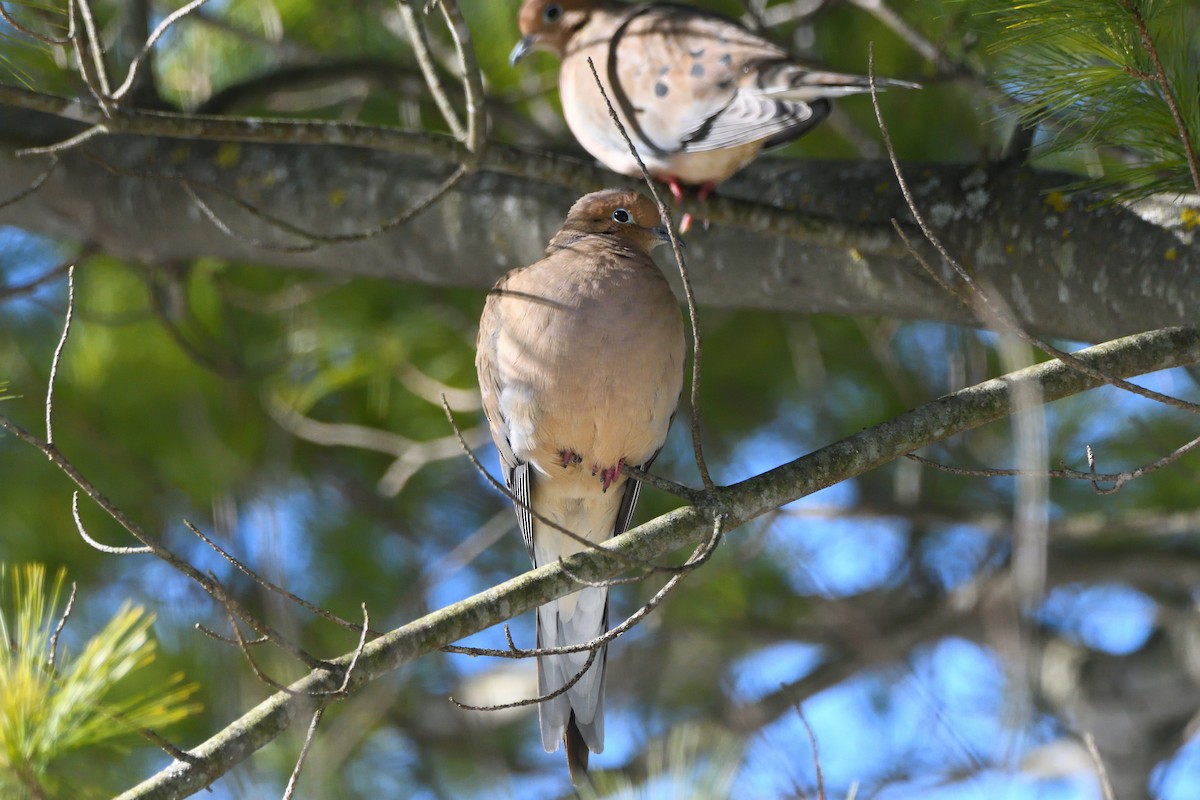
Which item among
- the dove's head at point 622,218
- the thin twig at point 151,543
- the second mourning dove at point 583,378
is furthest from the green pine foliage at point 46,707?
the dove's head at point 622,218

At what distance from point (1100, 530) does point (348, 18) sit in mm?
2972

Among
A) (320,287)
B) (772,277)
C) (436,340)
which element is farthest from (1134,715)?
(320,287)

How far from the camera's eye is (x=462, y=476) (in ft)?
15.8

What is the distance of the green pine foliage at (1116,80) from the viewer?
199cm

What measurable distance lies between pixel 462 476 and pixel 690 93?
2301 mm

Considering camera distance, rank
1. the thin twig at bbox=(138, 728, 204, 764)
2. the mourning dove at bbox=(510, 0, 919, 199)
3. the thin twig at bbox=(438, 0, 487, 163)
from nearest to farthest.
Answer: the thin twig at bbox=(138, 728, 204, 764) → the thin twig at bbox=(438, 0, 487, 163) → the mourning dove at bbox=(510, 0, 919, 199)

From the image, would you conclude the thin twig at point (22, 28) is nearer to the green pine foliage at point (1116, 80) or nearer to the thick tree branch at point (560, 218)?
the thick tree branch at point (560, 218)

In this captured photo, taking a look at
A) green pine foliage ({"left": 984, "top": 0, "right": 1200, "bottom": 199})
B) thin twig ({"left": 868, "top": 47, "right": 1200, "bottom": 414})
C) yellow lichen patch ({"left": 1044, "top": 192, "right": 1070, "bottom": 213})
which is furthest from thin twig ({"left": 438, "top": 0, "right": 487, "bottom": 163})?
A: yellow lichen patch ({"left": 1044, "top": 192, "right": 1070, "bottom": 213})

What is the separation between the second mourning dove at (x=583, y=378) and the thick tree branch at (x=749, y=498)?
12.8 inches

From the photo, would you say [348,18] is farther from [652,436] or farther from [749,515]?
Result: [749,515]

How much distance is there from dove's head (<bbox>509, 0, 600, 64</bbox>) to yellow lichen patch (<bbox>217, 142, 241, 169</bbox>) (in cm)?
85

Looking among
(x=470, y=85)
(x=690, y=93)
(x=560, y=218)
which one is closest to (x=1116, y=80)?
(x=690, y=93)

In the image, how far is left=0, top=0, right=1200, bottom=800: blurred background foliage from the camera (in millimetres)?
3693

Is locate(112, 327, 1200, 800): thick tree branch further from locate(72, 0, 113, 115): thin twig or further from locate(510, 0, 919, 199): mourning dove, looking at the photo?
locate(72, 0, 113, 115): thin twig
